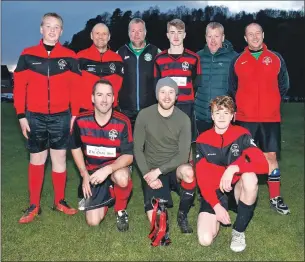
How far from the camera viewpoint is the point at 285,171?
685 centimetres

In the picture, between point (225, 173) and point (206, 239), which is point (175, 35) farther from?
point (206, 239)

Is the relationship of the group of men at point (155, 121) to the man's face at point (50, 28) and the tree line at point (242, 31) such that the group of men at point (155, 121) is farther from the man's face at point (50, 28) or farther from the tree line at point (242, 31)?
the tree line at point (242, 31)

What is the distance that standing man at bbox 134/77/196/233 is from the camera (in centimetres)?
399

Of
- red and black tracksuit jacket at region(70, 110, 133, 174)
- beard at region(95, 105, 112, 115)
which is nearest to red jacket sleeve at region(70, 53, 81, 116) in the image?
red and black tracksuit jacket at region(70, 110, 133, 174)

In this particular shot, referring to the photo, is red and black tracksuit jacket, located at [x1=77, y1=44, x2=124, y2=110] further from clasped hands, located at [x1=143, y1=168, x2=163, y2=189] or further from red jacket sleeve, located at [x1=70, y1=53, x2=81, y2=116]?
clasped hands, located at [x1=143, y1=168, x2=163, y2=189]

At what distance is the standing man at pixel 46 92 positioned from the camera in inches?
168

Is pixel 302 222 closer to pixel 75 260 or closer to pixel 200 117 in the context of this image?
pixel 200 117

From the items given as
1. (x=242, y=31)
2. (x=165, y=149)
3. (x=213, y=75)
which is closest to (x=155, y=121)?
(x=165, y=149)

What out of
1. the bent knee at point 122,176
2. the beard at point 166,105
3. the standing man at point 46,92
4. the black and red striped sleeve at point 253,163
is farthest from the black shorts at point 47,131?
the black and red striped sleeve at point 253,163

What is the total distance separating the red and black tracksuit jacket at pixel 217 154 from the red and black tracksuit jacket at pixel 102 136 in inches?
28.5

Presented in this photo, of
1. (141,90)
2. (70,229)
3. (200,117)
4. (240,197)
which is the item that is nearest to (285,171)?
(200,117)

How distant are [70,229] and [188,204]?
1115mm

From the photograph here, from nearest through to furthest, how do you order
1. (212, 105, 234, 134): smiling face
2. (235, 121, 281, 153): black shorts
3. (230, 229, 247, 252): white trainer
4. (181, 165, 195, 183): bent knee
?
(230, 229, 247, 252): white trainer → (212, 105, 234, 134): smiling face → (181, 165, 195, 183): bent knee → (235, 121, 281, 153): black shorts

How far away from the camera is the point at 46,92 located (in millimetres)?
4289
